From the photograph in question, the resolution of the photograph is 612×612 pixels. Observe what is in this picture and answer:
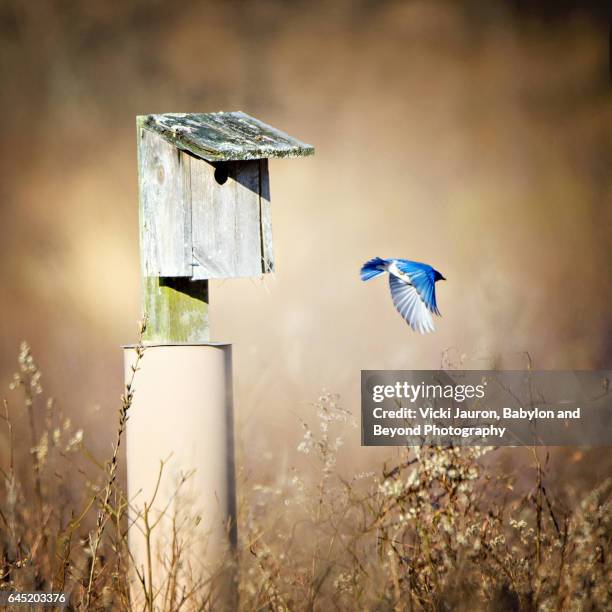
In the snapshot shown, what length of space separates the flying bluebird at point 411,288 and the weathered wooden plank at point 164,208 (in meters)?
0.63

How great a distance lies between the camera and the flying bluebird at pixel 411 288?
2.70m

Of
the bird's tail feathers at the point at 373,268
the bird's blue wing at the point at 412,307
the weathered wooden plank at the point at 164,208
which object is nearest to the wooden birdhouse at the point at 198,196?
the weathered wooden plank at the point at 164,208

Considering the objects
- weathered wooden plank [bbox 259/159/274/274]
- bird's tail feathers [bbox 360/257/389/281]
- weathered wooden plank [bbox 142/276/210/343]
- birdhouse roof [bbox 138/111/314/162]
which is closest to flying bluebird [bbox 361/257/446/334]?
bird's tail feathers [bbox 360/257/389/281]

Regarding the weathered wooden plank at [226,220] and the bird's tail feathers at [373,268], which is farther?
the bird's tail feathers at [373,268]

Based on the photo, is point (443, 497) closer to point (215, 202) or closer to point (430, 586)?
point (430, 586)

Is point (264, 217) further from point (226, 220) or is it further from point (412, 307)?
point (412, 307)

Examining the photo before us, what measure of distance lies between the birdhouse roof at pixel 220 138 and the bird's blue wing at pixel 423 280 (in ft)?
1.69

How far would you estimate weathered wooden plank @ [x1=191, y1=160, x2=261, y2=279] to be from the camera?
2.39 meters

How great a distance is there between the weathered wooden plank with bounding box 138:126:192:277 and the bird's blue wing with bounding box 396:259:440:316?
72cm

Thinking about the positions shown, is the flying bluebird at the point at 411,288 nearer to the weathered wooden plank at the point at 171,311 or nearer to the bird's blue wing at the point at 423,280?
the bird's blue wing at the point at 423,280

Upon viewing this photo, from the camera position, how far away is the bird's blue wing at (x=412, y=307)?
271cm

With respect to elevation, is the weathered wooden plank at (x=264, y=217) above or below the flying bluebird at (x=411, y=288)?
above

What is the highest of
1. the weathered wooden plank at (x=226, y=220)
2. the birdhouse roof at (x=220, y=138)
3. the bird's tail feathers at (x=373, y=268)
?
the birdhouse roof at (x=220, y=138)

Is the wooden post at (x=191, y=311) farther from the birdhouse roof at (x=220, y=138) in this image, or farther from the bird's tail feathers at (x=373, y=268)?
the bird's tail feathers at (x=373, y=268)
